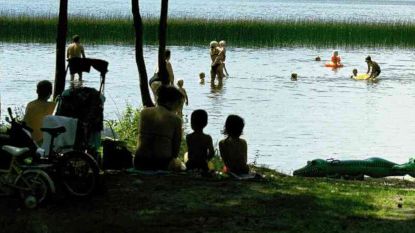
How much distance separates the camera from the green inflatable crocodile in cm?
1342

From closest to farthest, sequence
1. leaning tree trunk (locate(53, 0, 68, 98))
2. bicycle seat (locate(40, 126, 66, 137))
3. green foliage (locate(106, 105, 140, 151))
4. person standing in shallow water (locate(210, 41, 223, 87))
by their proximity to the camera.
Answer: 1. bicycle seat (locate(40, 126, 66, 137))
2. leaning tree trunk (locate(53, 0, 68, 98))
3. green foliage (locate(106, 105, 140, 151))
4. person standing in shallow water (locate(210, 41, 223, 87))

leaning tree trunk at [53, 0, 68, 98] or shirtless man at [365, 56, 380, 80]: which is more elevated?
leaning tree trunk at [53, 0, 68, 98]

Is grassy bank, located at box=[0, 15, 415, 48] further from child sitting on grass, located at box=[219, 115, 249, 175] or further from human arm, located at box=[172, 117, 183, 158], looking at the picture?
human arm, located at box=[172, 117, 183, 158]

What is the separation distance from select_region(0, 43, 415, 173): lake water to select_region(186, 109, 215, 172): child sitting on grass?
444 cm

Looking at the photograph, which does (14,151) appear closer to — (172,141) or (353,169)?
(172,141)

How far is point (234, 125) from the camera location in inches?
412

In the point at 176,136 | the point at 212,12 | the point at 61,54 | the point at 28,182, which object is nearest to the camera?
the point at 28,182

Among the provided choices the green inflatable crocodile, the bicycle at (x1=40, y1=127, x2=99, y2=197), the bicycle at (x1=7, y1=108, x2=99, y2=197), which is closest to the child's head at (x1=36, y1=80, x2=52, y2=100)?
the bicycle at (x1=7, y1=108, x2=99, y2=197)

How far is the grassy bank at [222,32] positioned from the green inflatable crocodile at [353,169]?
3142 cm

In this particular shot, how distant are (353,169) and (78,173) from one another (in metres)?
5.65

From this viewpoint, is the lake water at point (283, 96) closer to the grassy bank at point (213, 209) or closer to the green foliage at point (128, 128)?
the green foliage at point (128, 128)

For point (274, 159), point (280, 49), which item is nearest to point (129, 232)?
point (274, 159)

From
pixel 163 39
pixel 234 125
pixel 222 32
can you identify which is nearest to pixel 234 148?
pixel 234 125

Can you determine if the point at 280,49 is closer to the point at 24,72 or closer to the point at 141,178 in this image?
the point at 24,72
